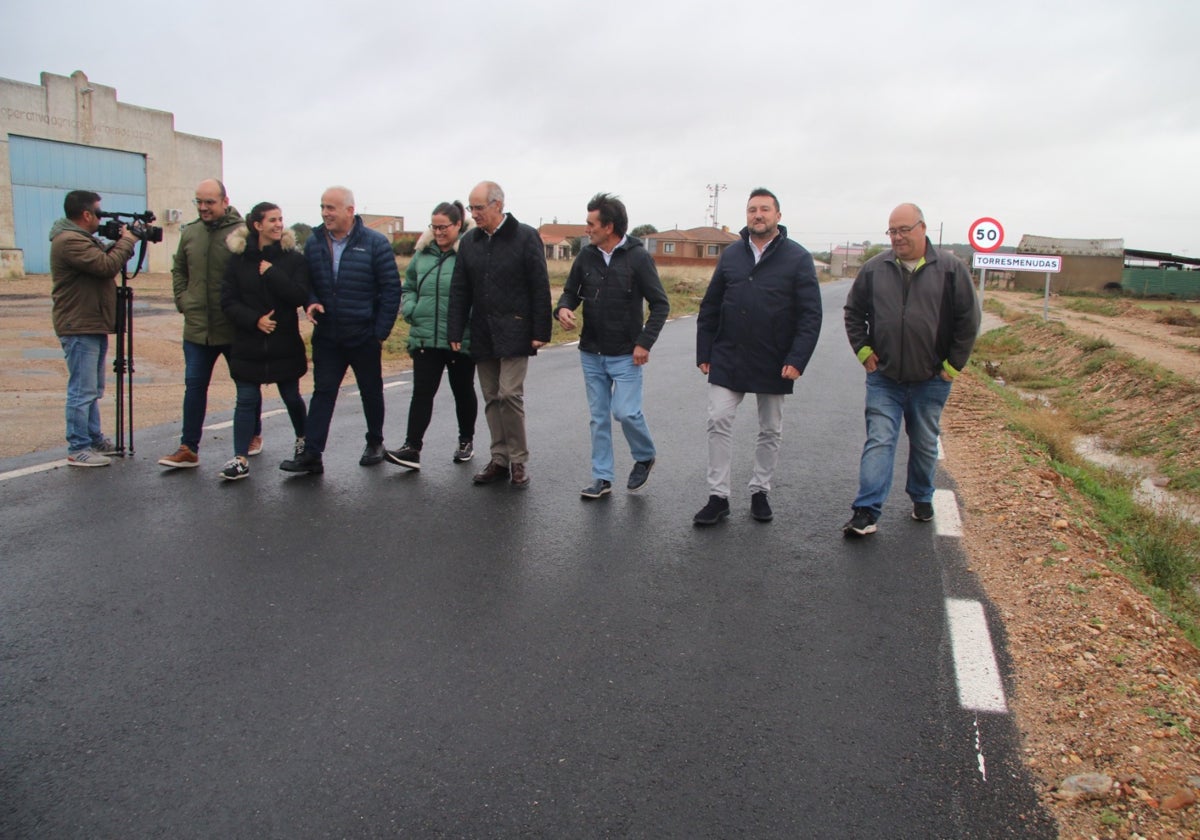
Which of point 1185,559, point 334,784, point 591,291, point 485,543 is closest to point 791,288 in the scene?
point 591,291

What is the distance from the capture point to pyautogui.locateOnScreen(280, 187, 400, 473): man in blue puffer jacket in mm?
6742

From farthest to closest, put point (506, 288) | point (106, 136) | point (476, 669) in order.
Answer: point (106, 136), point (506, 288), point (476, 669)

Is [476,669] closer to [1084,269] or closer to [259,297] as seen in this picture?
[259,297]

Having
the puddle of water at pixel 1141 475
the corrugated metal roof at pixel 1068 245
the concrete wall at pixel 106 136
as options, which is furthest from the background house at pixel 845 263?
the puddle of water at pixel 1141 475

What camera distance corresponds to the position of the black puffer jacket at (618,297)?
6.29 meters

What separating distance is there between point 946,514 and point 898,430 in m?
0.76

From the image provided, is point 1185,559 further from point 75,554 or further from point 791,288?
point 75,554

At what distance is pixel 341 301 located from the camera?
677 cm

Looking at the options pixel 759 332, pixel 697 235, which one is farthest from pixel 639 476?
pixel 697 235

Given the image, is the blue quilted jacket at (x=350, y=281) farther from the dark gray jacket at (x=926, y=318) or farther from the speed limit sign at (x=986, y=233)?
the speed limit sign at (x=986, y=233)

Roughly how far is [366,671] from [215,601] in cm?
113

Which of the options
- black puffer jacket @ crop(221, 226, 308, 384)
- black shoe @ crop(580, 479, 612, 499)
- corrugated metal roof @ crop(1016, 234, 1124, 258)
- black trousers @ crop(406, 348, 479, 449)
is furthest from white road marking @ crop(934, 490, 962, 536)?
corrugated metal roof @ crop(1016, 234, 1124, 258)

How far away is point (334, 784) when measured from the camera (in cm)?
292

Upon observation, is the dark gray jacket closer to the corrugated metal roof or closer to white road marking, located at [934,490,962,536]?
white road marking, located at [934,490,962,536]
